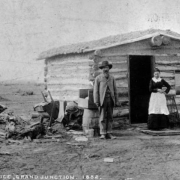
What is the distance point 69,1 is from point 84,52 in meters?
5.60

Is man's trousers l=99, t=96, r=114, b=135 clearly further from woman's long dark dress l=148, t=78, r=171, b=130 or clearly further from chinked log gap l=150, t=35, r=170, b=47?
chinked log gap l=150, t=35, r=170, b=47

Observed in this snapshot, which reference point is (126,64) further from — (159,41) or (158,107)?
(158,107)

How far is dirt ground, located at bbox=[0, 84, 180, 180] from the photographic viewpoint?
481 centimetres

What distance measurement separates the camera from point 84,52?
9828 mm

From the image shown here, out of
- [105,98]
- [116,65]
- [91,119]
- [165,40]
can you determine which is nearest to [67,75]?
[116,65]

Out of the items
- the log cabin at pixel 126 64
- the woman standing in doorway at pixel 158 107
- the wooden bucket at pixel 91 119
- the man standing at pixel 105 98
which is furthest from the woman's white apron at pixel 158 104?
the wooden bucket at pixel 91 119

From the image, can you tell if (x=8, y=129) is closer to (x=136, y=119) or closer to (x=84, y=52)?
(x=84, y=52)

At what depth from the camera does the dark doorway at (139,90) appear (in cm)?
1147

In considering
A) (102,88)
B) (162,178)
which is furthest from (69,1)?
(162,178)

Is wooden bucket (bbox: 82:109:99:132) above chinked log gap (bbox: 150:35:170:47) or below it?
below

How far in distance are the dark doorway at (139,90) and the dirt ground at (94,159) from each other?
347 cm

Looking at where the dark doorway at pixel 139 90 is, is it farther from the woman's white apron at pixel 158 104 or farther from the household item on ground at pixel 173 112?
the woman's white apron at pixel 158 104

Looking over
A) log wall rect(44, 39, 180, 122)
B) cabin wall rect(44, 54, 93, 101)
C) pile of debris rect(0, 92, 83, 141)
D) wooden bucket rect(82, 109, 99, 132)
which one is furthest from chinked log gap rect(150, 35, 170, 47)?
pile of debris rect(0, 92, 83, 141)

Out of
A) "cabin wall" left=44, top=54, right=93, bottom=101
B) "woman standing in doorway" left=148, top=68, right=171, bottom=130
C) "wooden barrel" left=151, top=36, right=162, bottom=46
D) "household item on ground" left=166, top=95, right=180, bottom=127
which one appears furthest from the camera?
"cabin wall" left=44, top=54, right=93, bottom=101
